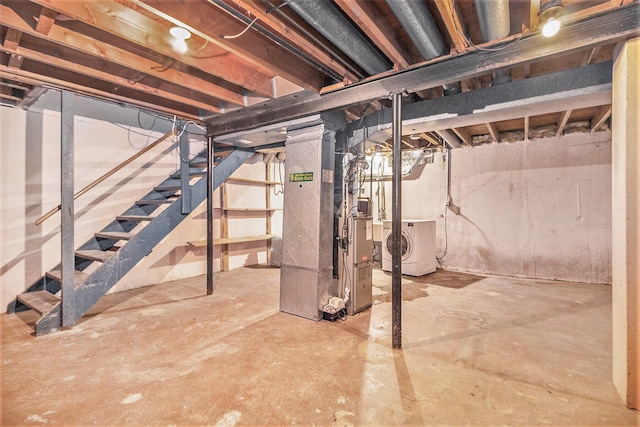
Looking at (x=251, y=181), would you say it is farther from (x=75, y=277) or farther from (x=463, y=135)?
(x=463, y=135)

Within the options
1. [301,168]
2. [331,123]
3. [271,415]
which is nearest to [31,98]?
[301,168]

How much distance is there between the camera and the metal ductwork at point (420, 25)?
168cm

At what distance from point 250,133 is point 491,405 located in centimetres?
335

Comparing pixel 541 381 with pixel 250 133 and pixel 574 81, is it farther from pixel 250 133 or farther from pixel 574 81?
pixel 250 133

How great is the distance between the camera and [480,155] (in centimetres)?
539

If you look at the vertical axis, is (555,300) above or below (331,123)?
below

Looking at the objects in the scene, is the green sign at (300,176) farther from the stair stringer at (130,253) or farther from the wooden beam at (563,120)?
the wooden beam at (563,120)

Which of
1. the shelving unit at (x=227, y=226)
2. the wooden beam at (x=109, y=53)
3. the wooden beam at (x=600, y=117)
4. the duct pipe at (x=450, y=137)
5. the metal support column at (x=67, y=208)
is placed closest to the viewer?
the wooden beam at (x=109, y=53)

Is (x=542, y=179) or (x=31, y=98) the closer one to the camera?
(x=31, y=98)

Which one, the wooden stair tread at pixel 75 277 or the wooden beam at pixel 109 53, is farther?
the wooden stair tread at pixel 75 277

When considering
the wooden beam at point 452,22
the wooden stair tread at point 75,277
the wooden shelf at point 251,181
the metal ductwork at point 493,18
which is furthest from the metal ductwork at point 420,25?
the wooden shelf at point 251,181

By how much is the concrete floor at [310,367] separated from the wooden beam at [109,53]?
7.41 ft

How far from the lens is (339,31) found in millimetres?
1951

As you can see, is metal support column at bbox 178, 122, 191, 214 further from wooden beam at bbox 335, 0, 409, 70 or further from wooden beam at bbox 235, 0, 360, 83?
wooden beam at bbox 335, 0, 409, 70
